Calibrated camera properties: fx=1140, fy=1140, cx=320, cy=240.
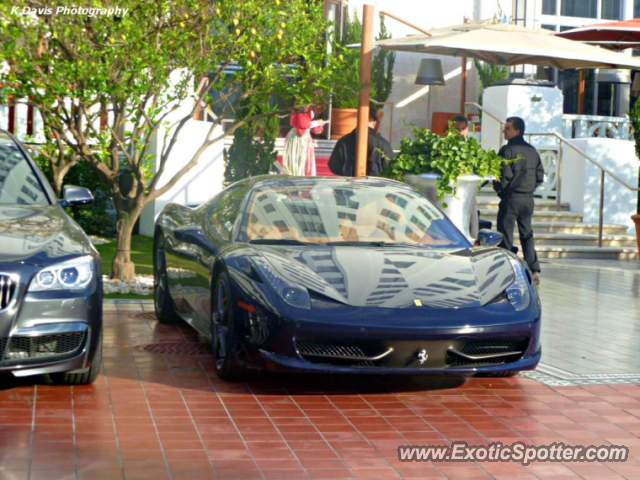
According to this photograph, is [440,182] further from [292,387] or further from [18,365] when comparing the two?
[18,365]

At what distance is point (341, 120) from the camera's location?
73.9 feet

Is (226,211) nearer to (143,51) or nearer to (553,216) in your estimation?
(143,51)

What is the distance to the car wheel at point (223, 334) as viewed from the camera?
717 cm

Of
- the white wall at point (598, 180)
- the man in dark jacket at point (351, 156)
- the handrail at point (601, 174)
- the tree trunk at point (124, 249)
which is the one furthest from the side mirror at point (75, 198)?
the white wall at point (598, 180)

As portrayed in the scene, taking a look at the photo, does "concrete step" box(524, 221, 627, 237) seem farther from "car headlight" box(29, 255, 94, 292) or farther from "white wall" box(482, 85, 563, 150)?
"car headlight" box(29, 255, 94, 292)

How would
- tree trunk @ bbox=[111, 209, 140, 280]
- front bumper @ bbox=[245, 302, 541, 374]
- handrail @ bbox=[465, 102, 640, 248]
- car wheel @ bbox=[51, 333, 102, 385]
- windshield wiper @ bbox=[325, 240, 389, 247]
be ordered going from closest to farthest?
front bumper @ bbox=[245, 302, 541, 374] < car wheel @ bbox=[51, 333, 102, 385] < windshield wiper @ bbox=[325, 240, 389, 247] < tree trunk @ bbox=[111, 209, 140, 280] < handrail @ bbox=[465, 102, 640, 248]

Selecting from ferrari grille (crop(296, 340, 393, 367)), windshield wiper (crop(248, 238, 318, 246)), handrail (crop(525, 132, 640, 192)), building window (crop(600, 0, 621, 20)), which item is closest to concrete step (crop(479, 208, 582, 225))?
handrail (crop(525, 132, 640, 192))

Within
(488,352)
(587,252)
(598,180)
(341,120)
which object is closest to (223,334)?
(488,352)

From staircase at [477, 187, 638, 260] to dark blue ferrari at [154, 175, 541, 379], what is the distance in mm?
9226

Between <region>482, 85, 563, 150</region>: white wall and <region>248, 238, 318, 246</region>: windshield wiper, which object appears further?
<region>482, 85, 563, 150</region>: white wall

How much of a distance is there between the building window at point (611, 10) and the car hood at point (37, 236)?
832 inches

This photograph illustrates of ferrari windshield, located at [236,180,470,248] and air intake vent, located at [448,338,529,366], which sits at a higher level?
ferrari windshield, located at [236,180,470,248]

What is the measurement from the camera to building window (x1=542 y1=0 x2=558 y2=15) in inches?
1025

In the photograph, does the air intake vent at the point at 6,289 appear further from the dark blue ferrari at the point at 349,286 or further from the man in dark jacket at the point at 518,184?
the man in dark jacket at the point at 518,184
